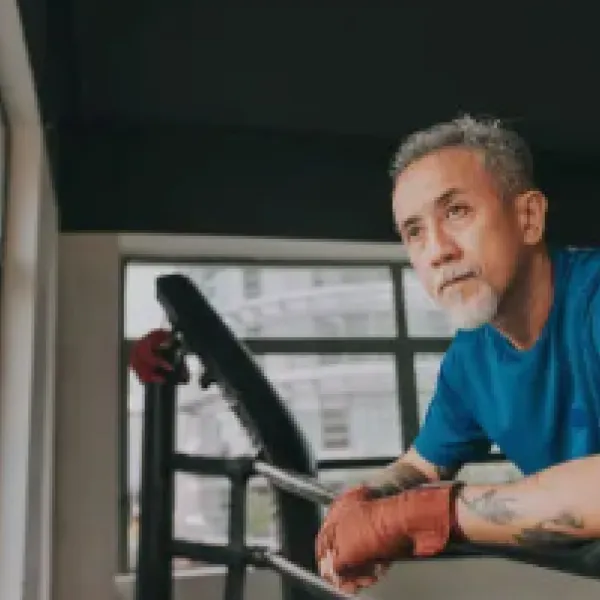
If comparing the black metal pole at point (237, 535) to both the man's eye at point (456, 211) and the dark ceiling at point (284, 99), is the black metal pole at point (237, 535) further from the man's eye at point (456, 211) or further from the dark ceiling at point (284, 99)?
the dark ceiling at point (284, 99)

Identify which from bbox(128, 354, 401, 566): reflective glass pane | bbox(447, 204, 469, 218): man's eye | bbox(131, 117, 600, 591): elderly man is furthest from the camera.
Result: bbox(128, 354, 401, 566): reflective glass pane

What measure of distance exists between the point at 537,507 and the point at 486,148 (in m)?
0.56

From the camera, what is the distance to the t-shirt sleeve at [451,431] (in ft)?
4.67

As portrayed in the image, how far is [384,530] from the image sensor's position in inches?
35.8

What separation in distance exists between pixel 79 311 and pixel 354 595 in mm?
2509

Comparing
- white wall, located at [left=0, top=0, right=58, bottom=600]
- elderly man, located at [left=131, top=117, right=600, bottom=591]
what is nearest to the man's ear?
elderly man, located at [left=131, top=117, right=600, bottom=591]

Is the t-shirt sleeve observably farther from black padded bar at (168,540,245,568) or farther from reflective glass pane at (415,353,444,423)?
reflective glass pane at (415,353,444,423)

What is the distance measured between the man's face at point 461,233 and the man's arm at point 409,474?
344 millimetres

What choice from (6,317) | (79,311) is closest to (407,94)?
(79,311)

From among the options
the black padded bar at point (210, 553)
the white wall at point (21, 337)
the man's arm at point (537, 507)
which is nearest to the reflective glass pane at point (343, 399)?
the white wall at point (21, 337)

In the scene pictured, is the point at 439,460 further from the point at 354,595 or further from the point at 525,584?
the point at 525,584

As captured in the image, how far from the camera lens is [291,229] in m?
3.58

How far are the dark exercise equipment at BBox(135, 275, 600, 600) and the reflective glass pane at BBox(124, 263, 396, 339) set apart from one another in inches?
74.2

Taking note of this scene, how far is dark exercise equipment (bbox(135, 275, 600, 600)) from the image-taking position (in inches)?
56.8
